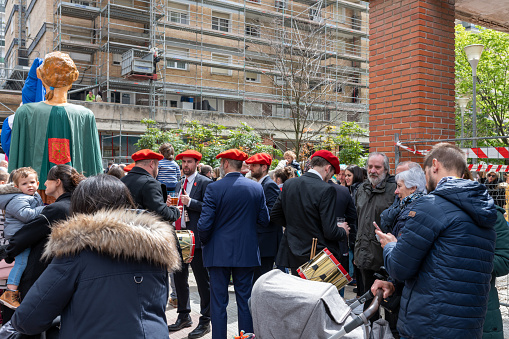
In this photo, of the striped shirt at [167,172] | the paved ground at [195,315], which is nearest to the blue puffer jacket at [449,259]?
the paved ground at [195,315]

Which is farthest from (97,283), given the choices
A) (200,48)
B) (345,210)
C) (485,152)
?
(200,48)

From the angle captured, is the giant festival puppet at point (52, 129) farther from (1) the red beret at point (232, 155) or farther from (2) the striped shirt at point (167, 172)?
(2) the striped shirt at point (167, 172)

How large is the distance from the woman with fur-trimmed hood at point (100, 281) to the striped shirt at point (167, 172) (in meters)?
5.15

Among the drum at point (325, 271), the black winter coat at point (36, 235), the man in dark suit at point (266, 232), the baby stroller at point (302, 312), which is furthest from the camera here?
the man in dark suit at point (266, 232)

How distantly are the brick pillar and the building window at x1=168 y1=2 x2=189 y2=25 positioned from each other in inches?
1215

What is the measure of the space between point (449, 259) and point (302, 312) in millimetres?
976

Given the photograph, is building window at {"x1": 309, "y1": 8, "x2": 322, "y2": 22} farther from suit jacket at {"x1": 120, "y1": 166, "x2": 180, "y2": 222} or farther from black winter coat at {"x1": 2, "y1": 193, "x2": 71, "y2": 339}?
black winter coat at {"x1": 2, "y1": 193, "x2": 71, "y2": 339}

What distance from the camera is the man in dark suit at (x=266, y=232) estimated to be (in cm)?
615

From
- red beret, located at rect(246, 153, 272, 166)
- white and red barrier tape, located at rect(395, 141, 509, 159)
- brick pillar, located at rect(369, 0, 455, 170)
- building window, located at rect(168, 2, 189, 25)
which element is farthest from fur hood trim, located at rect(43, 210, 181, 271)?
building window, located at rect(168, 2, 189, 25)

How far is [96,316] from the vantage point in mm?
2252

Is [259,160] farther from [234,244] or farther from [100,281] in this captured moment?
[100,281]

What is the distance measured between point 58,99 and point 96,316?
2.98 meters

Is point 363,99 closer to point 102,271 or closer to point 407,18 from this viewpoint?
point 407,18

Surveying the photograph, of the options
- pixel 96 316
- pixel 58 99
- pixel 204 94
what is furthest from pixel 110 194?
pixel 204 94
